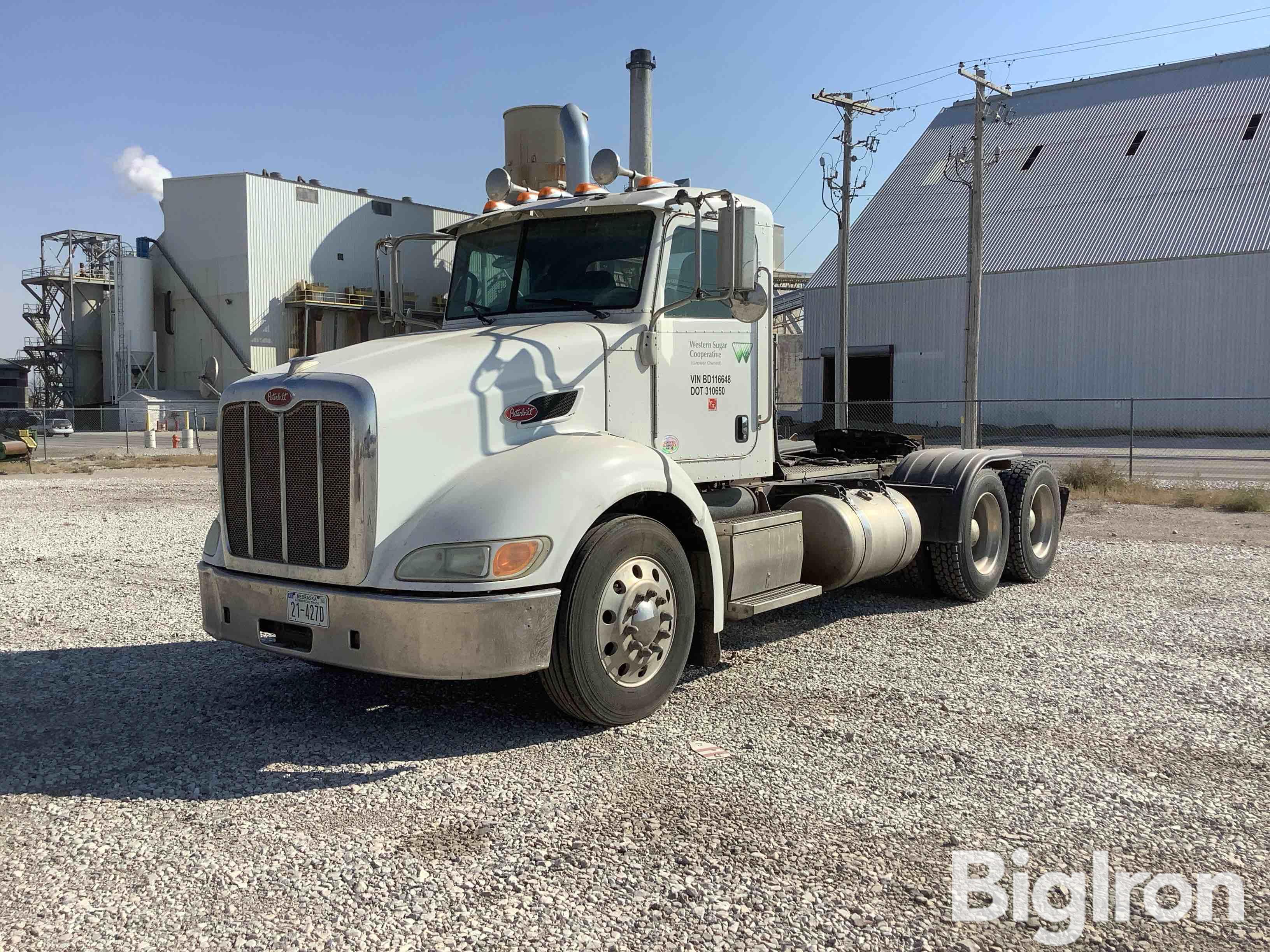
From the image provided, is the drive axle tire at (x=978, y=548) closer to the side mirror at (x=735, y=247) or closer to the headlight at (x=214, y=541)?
the side mirror at (x=735, y=247)

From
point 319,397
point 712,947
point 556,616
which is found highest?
point 319,397

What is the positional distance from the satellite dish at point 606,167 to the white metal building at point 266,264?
156 ft

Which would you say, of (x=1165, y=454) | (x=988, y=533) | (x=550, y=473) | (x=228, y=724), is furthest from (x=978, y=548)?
(x=1165, y=454)

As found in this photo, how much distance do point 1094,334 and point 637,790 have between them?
34937 millimetres

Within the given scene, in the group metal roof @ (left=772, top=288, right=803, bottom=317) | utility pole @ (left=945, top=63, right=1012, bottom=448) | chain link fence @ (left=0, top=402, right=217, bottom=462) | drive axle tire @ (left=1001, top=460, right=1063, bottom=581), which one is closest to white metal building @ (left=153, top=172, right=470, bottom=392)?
chain link fence @ (left=0, top=402, right=217, bottom=462)

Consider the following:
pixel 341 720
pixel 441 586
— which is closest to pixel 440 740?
pixel 341 720

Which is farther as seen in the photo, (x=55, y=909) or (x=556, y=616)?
(x=556, y=616)

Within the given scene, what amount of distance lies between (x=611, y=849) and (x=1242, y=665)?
15.5 ft

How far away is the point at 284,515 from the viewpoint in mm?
4988

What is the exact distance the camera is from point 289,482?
4969 mm

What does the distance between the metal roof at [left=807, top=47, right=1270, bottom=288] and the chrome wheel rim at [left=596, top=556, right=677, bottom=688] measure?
1344 inches

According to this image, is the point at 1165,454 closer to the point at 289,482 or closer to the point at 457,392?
the point at 457,392

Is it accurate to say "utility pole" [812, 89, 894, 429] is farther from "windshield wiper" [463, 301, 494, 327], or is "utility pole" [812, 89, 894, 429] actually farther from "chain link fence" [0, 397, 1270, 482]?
"windshield wiper" [463, 301, 494, 327]

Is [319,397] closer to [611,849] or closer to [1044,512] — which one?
[611,849]
